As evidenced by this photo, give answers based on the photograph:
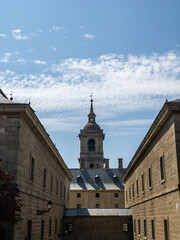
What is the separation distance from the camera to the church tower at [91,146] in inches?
2613

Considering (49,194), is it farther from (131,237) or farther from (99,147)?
(99,147)

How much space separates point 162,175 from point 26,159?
714cm

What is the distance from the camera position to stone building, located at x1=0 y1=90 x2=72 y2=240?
1311 centimetres

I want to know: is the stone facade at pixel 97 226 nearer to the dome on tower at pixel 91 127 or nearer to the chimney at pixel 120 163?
the chimney at pixel 120 163

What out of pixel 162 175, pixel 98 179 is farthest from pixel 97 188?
pixel 162 175

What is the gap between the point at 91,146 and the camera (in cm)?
6862

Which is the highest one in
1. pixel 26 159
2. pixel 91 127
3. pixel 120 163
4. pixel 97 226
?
pixel 91 127

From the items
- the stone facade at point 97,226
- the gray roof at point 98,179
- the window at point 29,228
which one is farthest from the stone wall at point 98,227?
the gray roof at point 98,179

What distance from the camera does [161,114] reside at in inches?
563

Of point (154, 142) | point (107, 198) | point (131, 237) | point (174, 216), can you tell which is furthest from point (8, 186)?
point (107, 198)

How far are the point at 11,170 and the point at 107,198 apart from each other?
41.3 meters

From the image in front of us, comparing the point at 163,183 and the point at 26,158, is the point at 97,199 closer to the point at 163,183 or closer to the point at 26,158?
the point at 163,183

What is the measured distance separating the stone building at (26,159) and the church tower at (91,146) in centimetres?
4620

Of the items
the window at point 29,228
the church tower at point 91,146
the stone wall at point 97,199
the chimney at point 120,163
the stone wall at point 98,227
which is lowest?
the stone wall at point 98,227
